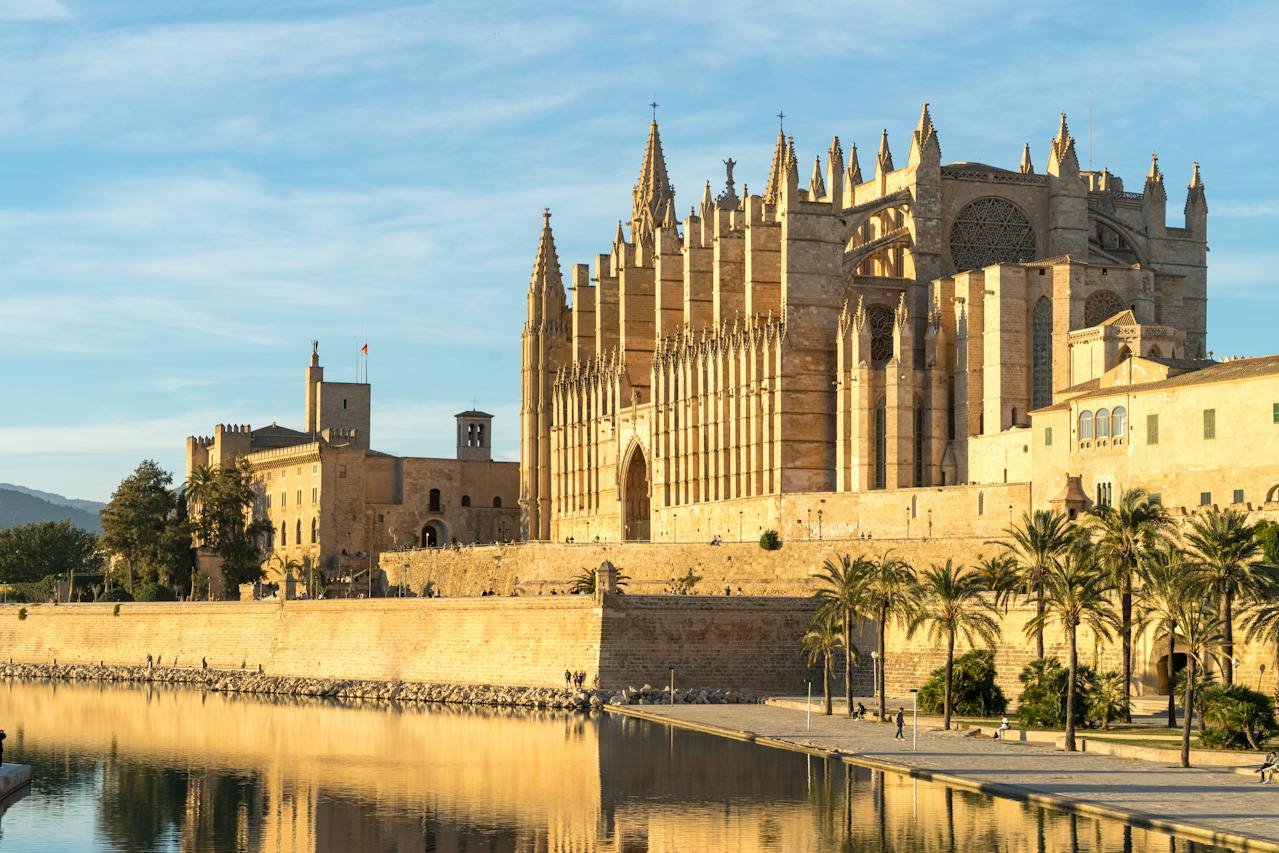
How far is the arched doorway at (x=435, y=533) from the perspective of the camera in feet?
316

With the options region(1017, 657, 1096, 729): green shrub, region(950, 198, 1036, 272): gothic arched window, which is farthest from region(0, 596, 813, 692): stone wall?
region(950, 198, 1036, 272): gothic arched window

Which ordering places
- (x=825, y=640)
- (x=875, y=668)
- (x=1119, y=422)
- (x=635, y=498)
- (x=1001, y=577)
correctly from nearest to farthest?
(x=1001, y=577) < (x=825, y=640) < (x=1119, y=422) < (x=875, y=668) < (x=635, y=498)

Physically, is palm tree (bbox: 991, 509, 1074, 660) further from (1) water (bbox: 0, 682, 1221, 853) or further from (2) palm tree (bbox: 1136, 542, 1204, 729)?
(1) water (bbox: 0, 682, 1221, 853)

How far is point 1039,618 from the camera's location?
43.3 metres

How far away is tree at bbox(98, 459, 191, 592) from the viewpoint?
88.7 m

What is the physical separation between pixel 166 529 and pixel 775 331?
97.9 ft

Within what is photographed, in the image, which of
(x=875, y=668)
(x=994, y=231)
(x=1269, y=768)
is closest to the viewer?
(x=1269, y=768)

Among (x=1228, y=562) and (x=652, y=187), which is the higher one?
(x=652, y=187)

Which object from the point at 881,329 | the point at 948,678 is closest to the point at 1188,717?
the point at 948,678

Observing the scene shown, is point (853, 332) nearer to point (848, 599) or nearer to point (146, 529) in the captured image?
point (848, 599)

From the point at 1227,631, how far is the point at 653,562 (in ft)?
101

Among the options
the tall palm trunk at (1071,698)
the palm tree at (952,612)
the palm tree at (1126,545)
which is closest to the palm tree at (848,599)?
the palm tree at (952,612)

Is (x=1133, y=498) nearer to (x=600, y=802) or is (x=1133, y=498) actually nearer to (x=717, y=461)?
(x=600, y=802)

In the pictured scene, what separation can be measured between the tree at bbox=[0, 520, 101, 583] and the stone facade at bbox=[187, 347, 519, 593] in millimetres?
12851
